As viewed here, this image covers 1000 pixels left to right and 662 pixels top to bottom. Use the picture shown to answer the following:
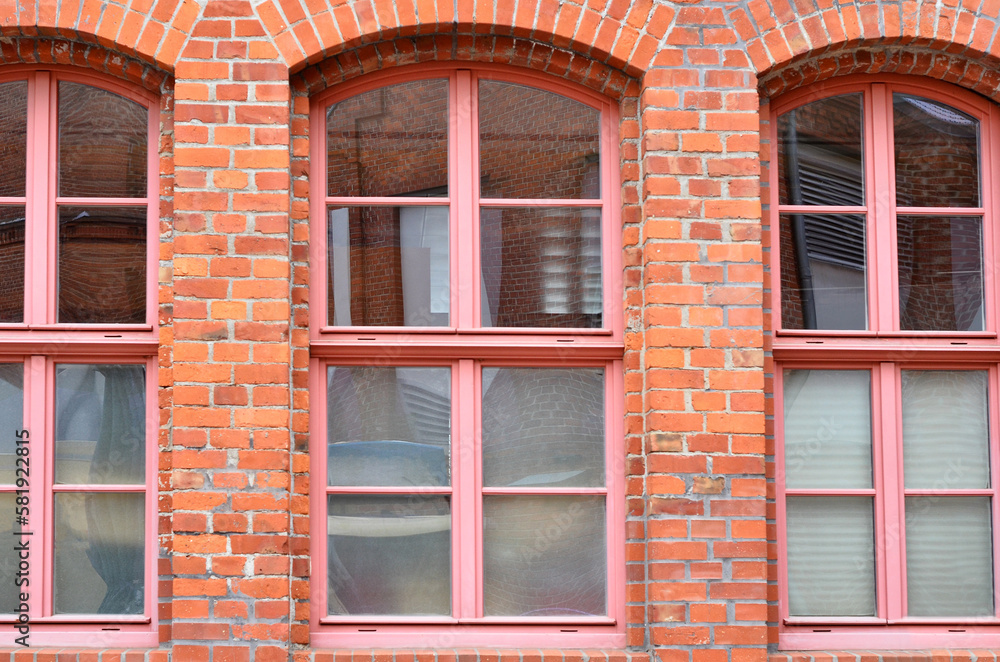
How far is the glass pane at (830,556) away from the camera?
12.9 ft

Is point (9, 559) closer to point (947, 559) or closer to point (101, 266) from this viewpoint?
point (101, 266)

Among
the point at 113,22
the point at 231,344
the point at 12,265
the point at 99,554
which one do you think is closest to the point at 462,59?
the point at 113,22

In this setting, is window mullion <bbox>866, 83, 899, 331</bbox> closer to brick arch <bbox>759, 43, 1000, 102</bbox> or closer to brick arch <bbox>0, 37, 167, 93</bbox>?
brick arch <bbox>759, 43, 1000, 102</bbox>

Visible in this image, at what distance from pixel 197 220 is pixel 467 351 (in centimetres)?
122

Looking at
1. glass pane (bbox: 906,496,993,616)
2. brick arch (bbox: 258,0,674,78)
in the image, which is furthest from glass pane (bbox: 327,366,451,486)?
glass pane (bbox: 906,496,993,616)

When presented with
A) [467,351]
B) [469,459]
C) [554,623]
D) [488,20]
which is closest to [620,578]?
[554,623]

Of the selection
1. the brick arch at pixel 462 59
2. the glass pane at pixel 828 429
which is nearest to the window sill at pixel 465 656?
the glass pane at pixel 828 429

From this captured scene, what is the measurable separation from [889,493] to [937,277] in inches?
38.9

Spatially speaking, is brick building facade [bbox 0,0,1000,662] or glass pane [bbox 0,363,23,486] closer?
brick building facade [bbox 0,0,1000,662]

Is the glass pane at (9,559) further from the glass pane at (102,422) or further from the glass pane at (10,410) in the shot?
the glass pane at (102,422)

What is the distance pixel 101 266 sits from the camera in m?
3.91

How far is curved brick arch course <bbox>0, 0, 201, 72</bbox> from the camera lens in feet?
12.1

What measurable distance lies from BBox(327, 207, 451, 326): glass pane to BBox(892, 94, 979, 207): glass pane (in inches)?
81.8

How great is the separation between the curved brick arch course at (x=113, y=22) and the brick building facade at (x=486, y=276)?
0.01m
